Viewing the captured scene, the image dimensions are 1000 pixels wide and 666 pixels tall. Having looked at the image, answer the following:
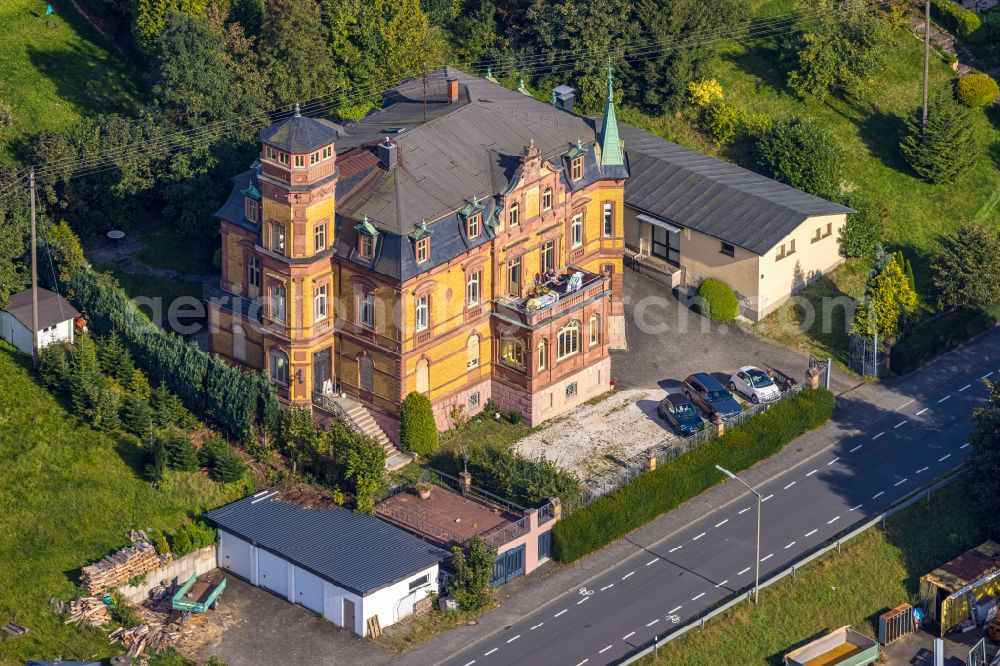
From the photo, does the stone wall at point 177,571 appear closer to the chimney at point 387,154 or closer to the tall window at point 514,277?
the chimney at point 387,154

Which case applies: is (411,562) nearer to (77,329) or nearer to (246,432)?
(246,432)

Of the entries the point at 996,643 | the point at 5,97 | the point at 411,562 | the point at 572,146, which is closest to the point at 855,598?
the point at 996,643

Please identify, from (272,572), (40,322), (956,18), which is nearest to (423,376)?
(272,572)

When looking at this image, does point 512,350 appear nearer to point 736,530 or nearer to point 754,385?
point 754,385

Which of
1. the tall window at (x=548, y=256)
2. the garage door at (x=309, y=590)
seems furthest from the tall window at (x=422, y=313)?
the garage door at (x=309, y=590)

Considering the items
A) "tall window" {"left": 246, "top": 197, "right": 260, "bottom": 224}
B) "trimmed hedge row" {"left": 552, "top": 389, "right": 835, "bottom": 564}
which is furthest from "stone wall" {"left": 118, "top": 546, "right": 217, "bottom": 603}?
"tall window" {"left": 246, "top": 197, "right": 260, "bottom": 224}
